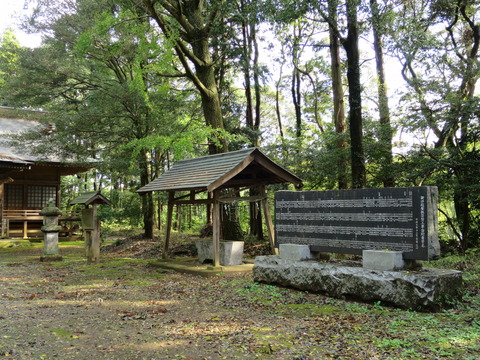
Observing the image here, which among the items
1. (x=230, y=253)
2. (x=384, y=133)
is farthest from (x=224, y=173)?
(x=384, y=133)

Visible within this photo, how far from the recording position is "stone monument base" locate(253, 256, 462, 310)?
5.68 meters

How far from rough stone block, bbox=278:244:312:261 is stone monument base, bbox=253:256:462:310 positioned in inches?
6.7

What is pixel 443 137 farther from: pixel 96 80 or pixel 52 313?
pixel 96 80

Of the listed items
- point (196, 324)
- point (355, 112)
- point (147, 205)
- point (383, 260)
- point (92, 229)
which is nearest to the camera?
point (196, 324)

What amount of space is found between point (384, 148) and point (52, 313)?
9.89 metres

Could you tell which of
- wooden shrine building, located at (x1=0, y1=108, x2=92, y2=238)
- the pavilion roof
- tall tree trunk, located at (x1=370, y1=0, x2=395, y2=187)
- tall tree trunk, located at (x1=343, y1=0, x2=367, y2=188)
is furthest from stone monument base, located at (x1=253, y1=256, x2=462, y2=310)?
wooden shrine building, located at (x1=0, y1=108, x2=92, y2=238)

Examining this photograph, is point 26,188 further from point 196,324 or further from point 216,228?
point 196,324

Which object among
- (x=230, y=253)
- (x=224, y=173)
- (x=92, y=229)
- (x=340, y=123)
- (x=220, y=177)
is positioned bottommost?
(x=230, y=253)

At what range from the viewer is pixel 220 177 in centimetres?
918

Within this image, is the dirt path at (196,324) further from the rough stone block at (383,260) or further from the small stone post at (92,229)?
the small stone post at (92,229)

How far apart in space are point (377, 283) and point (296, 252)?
1999 mm

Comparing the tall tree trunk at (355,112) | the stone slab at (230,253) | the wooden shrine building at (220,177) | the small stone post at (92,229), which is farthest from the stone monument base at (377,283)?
the small stone post at (92,229)

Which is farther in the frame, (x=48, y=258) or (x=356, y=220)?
(x=48, y=258)

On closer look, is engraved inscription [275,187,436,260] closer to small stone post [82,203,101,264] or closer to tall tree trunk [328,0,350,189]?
tall tree trunk [328,0,350,189]
